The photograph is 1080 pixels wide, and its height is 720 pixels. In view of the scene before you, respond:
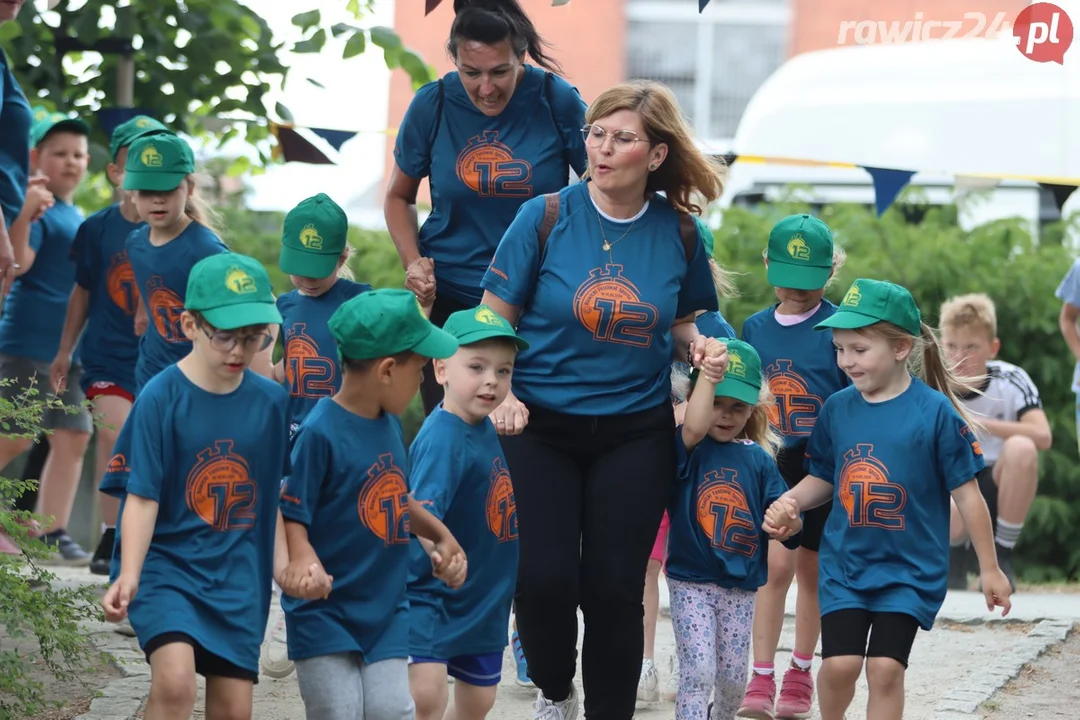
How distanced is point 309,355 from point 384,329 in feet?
6.67

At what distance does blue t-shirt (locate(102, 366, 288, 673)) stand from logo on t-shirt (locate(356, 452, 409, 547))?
25 centimetres

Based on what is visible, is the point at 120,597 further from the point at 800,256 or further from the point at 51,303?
the point at 51,303

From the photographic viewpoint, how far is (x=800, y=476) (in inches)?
243

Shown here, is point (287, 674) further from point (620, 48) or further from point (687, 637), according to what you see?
point (620, 48)

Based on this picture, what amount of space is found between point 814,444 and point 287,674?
7.87 ft

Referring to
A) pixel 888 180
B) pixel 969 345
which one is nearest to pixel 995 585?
pixel 969 345

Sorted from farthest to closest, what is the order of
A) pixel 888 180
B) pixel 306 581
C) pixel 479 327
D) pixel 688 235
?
pixel 888 180
pixel 688 235
pixel 479 327
pixel 306 581

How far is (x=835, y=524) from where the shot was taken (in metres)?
5.33

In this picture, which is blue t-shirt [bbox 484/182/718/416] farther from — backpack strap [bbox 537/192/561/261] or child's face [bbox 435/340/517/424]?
child's face [bbox 435/340/517/424]

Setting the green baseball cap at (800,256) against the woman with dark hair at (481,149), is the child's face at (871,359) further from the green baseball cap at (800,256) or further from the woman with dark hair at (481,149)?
the woman with dark hair at (481,149)

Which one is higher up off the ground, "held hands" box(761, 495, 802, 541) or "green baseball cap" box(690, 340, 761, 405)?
"green baseball cap" box(690, 340, 761, 405)

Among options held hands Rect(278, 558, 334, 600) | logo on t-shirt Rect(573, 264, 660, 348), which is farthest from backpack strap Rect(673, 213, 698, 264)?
held hands Rect(278, 558, 334, 600)

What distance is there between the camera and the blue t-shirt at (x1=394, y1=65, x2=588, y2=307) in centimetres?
576

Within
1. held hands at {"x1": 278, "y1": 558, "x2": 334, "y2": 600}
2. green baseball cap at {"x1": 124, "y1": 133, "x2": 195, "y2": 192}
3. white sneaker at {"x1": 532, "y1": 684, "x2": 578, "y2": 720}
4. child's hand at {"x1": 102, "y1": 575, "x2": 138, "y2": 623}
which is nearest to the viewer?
child's hand at {"x1": 102, "y1": 575, "x2": 138, "y2": 623}
